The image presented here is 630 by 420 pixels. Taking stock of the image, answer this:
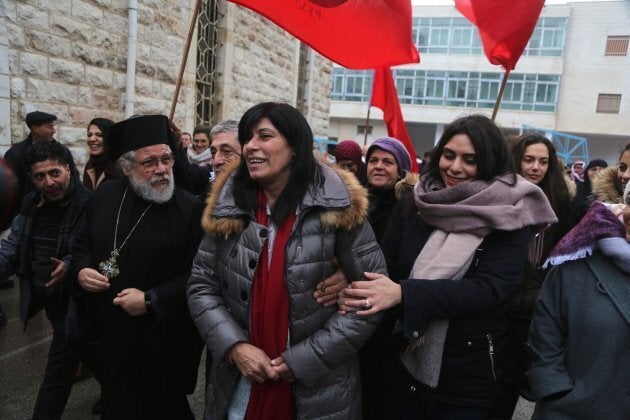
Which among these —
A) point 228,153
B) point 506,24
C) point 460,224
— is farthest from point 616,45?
point 460,224

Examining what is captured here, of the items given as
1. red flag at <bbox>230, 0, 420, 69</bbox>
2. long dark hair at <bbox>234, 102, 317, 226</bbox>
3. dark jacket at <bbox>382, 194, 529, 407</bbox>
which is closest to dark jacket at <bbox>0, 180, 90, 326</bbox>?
long dark hair at <bbox>234, 102, 317, 226</bbox>

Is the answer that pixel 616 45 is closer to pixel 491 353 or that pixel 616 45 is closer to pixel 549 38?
pixel 549 38

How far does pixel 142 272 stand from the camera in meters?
2.56

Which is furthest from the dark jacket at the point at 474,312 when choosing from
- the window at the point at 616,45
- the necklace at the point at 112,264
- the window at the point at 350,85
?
the window at the point at 616,45

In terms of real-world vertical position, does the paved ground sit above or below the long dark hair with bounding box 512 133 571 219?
below

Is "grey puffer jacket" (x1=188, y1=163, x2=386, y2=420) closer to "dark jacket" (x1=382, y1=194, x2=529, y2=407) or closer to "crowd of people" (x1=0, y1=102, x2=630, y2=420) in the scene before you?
"crowd of people" (x1=0, y1=102, x2=630, y2=420)

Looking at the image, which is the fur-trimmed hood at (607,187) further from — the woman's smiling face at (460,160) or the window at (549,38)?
the window at (549,38)

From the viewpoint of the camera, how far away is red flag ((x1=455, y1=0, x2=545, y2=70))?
3516 mm

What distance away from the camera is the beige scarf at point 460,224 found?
2.01 m

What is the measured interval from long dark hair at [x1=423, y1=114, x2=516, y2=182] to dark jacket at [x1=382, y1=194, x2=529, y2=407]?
307 mm

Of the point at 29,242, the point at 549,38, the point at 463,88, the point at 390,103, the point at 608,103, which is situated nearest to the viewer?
the point at 29,242

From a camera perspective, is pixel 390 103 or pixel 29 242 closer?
pixel 29 242

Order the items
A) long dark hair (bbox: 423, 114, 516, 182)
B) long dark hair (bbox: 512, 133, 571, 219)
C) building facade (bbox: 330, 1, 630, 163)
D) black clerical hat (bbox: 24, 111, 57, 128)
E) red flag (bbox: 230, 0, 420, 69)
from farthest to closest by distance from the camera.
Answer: building facade (bbox: 330, 1, 630, 163)
black clerical hat (bbox: 24, 111, 57, 128)
red flag (bbox: 230, 0, 420, 69)
long dark hair (bbox: 512, 133, 571, 219)
long dark hair (bbox: 423, 114, 516, 182)

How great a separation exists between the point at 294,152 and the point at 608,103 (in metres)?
38.5
